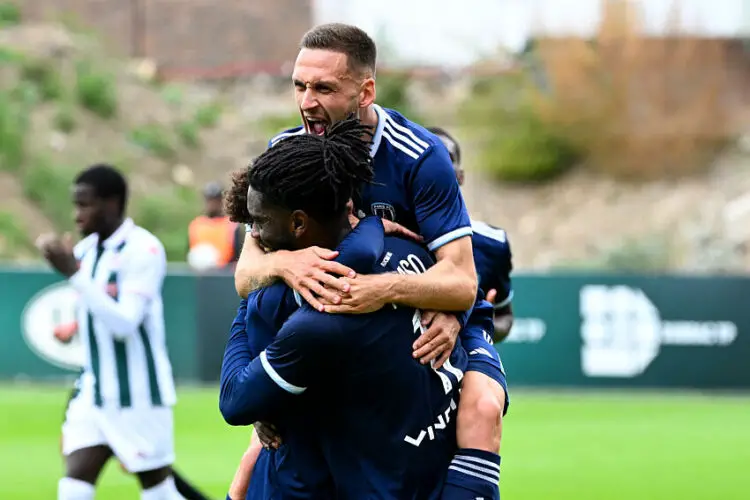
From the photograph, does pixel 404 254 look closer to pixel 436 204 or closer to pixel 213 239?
pixel 436 204

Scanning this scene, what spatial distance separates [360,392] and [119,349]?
417cm

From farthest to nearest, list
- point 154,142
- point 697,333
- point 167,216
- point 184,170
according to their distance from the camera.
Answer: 1. point 154,142
2. point 184,170
3. point 167,216
4. point 697,333

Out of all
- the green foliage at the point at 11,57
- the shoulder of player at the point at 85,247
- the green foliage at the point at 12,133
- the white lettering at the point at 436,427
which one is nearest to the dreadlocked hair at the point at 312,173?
the white lettering at the point at 436,427

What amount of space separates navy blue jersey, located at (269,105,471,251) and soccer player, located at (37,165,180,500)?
3337 millimetres

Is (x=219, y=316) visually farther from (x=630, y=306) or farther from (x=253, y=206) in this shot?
(x=253, y=206)

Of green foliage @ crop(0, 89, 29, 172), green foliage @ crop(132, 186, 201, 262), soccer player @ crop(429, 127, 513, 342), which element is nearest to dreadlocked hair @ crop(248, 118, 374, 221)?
soccer player @ crop(429, 127, 513, 342)

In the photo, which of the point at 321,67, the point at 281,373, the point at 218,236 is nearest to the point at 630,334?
the point at 218,236

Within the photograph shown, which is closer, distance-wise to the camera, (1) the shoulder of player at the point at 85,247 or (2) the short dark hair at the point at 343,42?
(2) the short dark hair at the point at 343,42

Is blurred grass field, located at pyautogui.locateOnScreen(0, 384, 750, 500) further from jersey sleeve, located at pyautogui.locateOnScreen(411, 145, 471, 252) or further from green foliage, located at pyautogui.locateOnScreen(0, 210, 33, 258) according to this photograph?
green foliage, located at pyautogui.locateOnScreen(0, 210, 33, 258)

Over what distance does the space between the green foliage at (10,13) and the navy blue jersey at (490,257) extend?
3227 centimetres

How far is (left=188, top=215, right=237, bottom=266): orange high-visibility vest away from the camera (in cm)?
1717

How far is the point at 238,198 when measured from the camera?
177 inches

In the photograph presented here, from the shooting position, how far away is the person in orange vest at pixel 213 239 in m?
17.0

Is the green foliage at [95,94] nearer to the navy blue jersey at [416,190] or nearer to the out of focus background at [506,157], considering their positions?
the out of focus background at [506,157]
